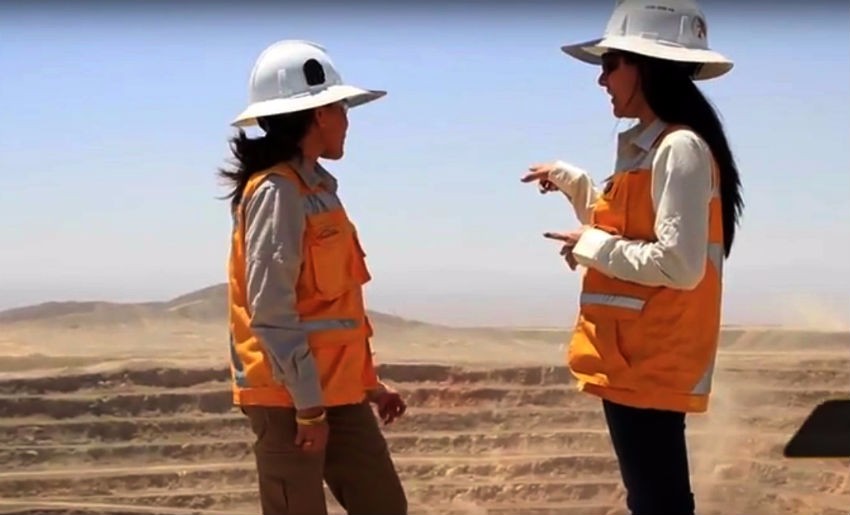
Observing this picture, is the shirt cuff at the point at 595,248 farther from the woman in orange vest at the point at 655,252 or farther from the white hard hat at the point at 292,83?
the white hard hat at the point at 292,83

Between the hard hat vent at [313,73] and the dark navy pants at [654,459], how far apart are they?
0.81m

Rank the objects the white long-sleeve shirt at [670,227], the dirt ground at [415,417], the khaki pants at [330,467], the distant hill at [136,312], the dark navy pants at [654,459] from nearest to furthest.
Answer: the white long-sleeve shirt at [670,227]
the dark navy pants at [654,459]
the khaki pants at [330,467]
the dirt ground at [415,417]
the distant hill at [136,312]

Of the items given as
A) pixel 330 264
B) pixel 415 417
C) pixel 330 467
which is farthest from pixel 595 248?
pixel 415 417

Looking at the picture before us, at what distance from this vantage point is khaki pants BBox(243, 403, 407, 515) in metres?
2.28

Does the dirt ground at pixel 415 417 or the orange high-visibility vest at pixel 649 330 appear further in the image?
the dirt ground at pixel 415 417

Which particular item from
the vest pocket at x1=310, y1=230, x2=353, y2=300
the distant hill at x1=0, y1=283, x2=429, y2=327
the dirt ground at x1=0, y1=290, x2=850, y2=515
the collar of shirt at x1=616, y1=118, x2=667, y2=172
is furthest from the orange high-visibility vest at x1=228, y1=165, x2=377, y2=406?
the distant hill at x1=0, y1=283, x2=429, y2=327

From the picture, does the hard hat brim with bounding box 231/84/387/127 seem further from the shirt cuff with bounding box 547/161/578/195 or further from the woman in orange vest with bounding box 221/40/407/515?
the shirt cuff with bounding box 547/161/578/195

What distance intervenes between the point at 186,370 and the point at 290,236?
7.23 meters

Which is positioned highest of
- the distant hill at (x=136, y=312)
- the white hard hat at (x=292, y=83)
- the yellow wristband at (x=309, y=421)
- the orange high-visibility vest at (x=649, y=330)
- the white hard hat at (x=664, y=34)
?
the white hard hat at (x=664, y=34)

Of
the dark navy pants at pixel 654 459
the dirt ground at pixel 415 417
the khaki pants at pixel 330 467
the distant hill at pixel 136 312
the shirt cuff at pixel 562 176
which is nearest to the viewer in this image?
the dark navy pants at pixel 654 459

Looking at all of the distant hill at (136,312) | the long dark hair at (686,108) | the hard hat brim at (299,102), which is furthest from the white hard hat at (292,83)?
the distant hill at (136,312)

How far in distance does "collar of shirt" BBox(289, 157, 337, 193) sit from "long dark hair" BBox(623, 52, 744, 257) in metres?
0.60

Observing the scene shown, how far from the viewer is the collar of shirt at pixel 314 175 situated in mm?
2297

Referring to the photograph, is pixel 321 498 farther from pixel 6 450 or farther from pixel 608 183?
pixel 6 450
